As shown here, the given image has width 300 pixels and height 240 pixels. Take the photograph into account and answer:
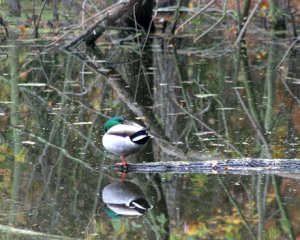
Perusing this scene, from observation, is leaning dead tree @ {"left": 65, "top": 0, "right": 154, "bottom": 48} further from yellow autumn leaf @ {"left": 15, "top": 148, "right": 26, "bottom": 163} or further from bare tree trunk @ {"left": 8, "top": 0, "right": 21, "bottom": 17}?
yellow autumn leaf @ {"left": 15, "top": 148, "right": 26, "bottom": 163}

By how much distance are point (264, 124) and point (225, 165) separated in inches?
105

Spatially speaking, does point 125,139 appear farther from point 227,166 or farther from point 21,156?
point 21,156

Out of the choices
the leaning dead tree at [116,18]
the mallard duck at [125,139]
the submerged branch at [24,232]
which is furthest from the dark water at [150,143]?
the leaning dead tree at [116,18]

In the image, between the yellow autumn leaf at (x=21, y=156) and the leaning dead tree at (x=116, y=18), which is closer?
the yellow autumn leaf at (x=21, y=156)

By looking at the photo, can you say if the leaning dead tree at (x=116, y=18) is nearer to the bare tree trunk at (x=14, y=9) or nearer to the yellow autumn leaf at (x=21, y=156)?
the bare tree trunk at (x=14, y=9)

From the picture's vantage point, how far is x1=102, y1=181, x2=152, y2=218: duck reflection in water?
264 inches

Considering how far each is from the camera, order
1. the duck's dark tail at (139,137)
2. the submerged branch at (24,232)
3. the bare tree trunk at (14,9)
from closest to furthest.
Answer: the submerged branch at (24,232)
the duck's dark tail at (139,137)
the bare tree trunk at (14,9)

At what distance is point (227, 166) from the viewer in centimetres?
771

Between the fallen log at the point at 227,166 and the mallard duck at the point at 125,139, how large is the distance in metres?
0.24

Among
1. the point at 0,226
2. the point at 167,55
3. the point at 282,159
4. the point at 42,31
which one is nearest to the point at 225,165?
the point at 282,159

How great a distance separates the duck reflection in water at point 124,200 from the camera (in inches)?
264

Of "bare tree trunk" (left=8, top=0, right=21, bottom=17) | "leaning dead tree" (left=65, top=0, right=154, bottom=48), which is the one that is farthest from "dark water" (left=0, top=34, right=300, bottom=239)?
"bare tree trunk" (left=8, top=0, right=21, bottom=17)

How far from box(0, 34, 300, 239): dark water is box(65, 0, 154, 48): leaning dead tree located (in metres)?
0.75

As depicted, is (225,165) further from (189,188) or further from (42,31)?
(42,31)
